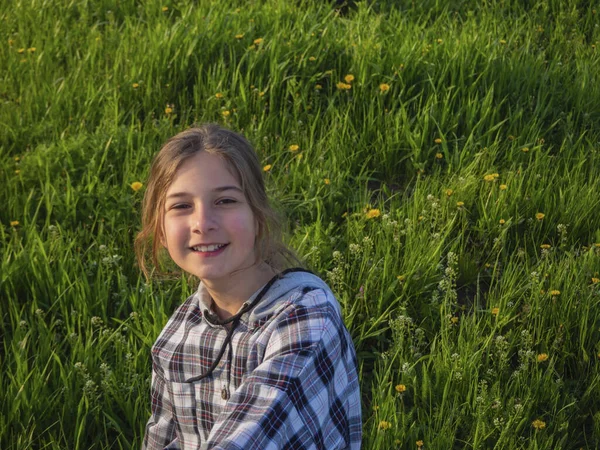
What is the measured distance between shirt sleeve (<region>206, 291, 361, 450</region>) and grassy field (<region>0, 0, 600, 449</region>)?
886 millimetres

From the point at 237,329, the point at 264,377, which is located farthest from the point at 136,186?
the point at 264,377

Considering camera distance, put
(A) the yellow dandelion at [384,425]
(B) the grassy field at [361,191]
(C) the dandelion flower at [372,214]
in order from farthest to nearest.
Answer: (C) the dandelion flower at [372,214] → (B) the grassy field at [361,191] → (A) the yellow dandelion at [384,425]

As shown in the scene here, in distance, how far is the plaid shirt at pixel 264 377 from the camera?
174cm

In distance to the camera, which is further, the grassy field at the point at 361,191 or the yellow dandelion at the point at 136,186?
the yellow dandelion at the point at 136,186

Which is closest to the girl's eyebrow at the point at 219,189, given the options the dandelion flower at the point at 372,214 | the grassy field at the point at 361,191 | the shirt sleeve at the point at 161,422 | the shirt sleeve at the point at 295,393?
the shirt sleeve at the point at 295,393

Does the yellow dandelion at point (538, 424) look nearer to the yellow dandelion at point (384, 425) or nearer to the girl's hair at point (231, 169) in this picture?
the yellow dandelion at point (384, 425)

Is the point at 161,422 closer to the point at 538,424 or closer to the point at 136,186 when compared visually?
the point at 538,424

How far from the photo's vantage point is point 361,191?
154 inches

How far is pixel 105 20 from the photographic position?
550 centimetres

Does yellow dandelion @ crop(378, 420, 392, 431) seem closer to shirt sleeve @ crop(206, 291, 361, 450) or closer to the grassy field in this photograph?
the grassy field

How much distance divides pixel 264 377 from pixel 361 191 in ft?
7.23

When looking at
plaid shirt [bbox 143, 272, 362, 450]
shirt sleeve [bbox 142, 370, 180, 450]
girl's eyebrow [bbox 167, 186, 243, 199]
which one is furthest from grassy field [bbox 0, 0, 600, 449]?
girl's eyebrow [bbox 167, 186, 243, 199]

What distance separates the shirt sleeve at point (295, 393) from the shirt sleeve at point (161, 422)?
499 mm

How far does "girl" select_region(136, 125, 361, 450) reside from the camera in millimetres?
1768
